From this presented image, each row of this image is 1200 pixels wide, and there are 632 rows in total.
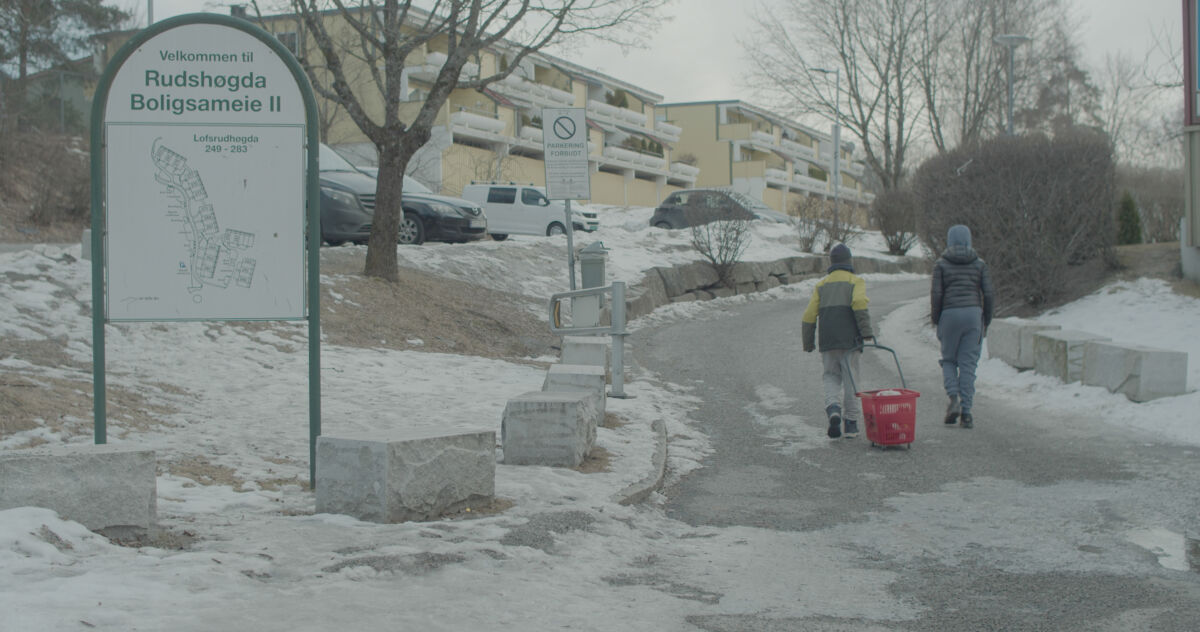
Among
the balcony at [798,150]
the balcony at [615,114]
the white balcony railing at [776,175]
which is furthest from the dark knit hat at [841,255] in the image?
the balcony at [798,150]

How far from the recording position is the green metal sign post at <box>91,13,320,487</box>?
578 centimetres

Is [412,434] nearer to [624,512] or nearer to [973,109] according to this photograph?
[624,512]

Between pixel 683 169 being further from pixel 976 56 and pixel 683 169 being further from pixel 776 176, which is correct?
pixel 976 56

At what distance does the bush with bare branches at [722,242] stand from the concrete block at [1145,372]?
42.8 feet

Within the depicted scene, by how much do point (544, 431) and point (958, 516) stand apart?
8.39 ft

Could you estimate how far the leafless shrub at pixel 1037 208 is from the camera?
557 inches

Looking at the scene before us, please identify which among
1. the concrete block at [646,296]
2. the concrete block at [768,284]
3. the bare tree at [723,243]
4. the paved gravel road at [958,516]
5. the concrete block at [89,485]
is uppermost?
the bare tree at [723,243]

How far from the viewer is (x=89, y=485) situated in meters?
4.55

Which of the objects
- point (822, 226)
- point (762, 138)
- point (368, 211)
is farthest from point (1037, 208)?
point (762, 138)

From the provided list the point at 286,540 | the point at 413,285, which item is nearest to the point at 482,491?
the point at 286,540

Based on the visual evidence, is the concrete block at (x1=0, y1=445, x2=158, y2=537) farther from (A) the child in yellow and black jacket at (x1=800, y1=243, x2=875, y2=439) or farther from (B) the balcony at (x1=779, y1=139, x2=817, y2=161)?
(B) the balcony at (x1=779, y1=139, x2=817, y2=161)

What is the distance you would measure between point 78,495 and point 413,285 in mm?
10460

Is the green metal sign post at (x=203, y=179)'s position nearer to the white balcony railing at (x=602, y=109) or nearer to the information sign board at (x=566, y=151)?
the information sign board at (x=566, y=151)

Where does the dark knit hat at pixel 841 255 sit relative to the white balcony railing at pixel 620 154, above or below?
below
